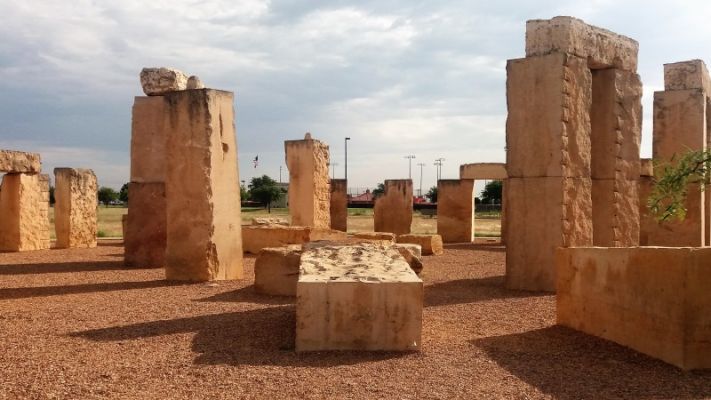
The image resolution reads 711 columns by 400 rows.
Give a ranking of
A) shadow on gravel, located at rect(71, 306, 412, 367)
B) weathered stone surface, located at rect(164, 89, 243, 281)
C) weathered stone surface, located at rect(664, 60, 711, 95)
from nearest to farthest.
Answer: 1. shadow on gravel, located at rect(71, 306, 412, 367)
2. weathered stone surface, located at rect(164, 89, 243, 281)
3. weathered stone surface, located at rect(664, 60, 711, 95)

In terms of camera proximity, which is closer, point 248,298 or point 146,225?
point 248,298

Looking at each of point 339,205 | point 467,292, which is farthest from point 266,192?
point 467,292

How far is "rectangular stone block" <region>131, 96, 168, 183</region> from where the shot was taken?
11195mm

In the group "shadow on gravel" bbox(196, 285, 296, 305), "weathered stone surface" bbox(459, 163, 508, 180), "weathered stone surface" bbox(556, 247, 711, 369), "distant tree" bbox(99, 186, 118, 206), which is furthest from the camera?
"distant tree" bbox(99, 186, 118, 206)

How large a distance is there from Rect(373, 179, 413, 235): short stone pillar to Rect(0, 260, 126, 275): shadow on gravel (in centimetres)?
882

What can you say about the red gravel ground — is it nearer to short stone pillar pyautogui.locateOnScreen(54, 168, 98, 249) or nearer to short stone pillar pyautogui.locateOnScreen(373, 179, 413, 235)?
short stone pillar pyautogui.locateOnScreen(54, 168, 98, 249)

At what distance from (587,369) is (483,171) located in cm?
1417

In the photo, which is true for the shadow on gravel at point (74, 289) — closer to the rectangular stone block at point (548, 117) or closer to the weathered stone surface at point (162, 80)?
the weathered stone surface at point (162, 80)

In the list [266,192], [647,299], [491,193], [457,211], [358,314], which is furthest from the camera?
[491,193]

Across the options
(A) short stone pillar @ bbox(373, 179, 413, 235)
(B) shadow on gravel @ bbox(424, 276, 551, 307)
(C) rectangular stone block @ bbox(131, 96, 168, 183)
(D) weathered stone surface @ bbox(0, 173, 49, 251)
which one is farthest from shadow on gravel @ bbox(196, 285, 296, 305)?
(A) short stone pillar @ bbox(373, 179, 413, 235)

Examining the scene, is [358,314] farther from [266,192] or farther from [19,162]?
[266,192]

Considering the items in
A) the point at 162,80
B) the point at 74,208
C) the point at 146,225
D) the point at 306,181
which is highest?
the point at 162,80

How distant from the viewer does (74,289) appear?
8.27 meters

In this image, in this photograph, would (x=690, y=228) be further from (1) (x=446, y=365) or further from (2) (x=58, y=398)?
(2) (x=58, y=398)
